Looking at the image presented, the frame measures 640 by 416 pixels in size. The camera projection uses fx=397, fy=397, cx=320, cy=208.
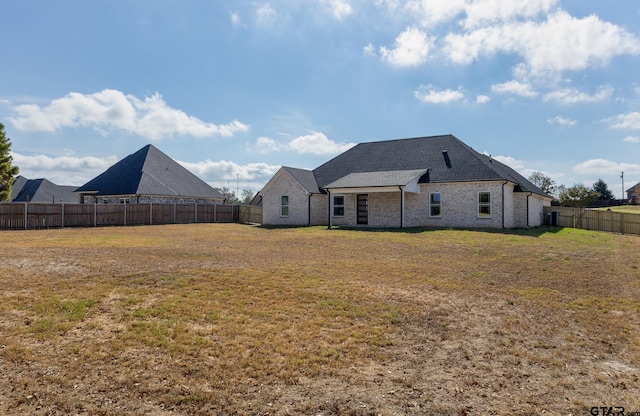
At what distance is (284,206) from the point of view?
30734 millimetres

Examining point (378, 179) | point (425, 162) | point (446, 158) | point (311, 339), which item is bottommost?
point (311, 339)

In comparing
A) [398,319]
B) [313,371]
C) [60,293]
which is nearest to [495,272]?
[398,319]

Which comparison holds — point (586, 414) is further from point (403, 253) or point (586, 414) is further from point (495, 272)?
point (403, 253)

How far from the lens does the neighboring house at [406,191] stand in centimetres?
2383

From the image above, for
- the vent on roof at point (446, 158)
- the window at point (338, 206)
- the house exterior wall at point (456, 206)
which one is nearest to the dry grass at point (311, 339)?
the house exterior wall at point (456, 206)

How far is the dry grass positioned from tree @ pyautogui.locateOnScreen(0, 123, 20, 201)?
116 ft

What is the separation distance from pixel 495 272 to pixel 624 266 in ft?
14.9

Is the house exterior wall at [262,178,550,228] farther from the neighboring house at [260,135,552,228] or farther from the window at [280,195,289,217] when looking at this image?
the window at [280,195,289,217]

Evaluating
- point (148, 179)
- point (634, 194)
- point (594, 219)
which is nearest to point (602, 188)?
point (634, 194)

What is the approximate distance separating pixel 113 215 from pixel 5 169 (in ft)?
58.4

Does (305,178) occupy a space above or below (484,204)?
above

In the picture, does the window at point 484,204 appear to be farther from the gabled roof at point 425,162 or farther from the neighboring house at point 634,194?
the neighboring house at point 634,194

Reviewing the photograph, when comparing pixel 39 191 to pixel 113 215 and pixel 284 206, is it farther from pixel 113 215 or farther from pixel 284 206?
pixel 284 206

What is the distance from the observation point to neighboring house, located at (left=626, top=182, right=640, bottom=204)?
2733 inches
